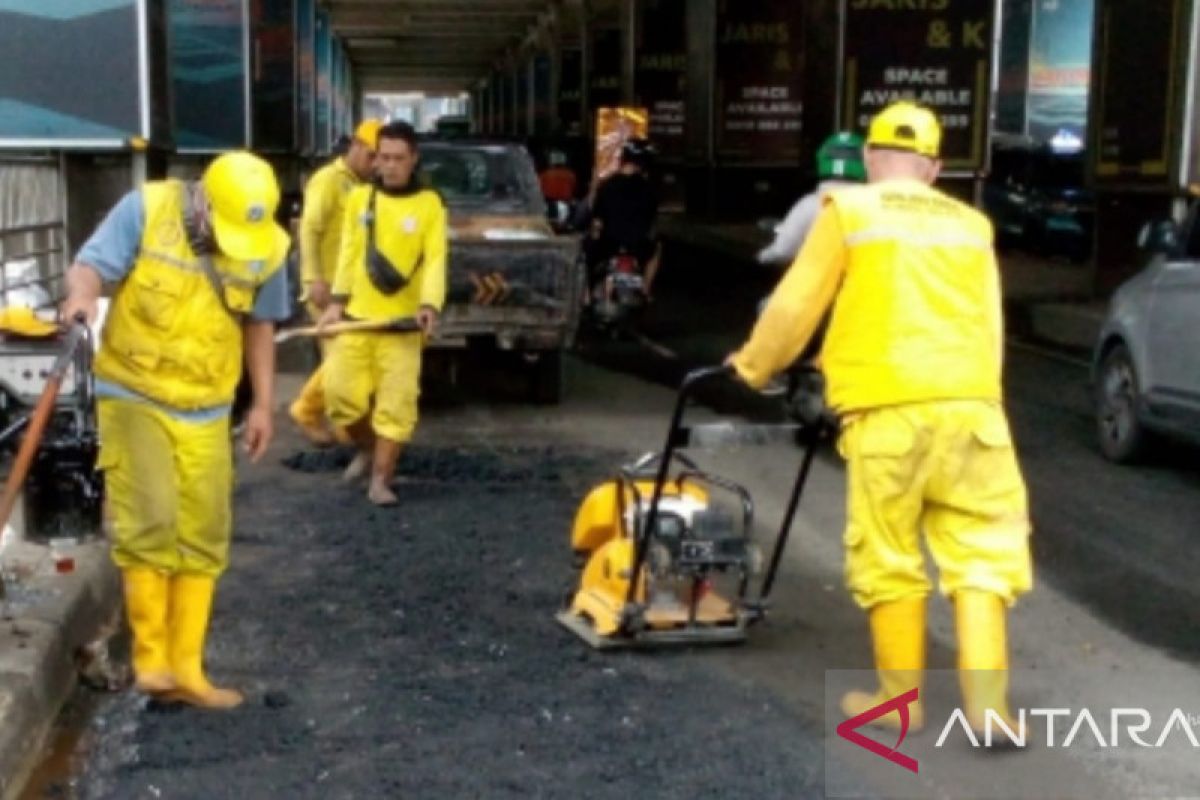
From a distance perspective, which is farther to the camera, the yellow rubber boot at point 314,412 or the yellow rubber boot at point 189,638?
the yellow rubber boot at point 314,412

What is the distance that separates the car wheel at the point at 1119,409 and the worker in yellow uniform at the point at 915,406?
5405mm

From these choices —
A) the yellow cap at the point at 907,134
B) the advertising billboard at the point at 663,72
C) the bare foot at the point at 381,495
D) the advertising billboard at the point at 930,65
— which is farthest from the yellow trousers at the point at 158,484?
the advertising billboard at the point at 663,72

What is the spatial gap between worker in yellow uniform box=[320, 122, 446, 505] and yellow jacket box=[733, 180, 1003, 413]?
12.3ft

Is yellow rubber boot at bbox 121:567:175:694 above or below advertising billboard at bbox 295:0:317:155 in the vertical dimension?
below

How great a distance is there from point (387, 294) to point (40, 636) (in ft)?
11.1

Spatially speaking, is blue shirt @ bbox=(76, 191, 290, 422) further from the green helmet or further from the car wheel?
the car wheel

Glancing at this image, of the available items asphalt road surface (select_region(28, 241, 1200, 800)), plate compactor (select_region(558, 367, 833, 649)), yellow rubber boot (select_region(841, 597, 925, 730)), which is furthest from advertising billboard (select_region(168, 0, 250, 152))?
yellow rubber boot (select_region(841, 597, 925, 730))

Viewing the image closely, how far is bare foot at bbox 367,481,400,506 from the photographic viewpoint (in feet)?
30.8

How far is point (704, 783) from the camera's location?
5488 mm

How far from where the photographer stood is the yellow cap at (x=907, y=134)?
584 centimetres

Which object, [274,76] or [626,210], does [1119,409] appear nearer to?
[626,210]

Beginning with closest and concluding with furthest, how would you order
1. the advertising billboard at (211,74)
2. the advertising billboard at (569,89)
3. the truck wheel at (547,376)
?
the truck wheel at (547,376) < the advertising billboard at (211,74) < the advertising billboard at (569,89)

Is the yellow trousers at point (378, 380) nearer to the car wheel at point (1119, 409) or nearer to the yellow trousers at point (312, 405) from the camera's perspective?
the yellow trousers at point (312, 405)

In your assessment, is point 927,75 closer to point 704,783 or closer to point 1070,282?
point 1070,282
